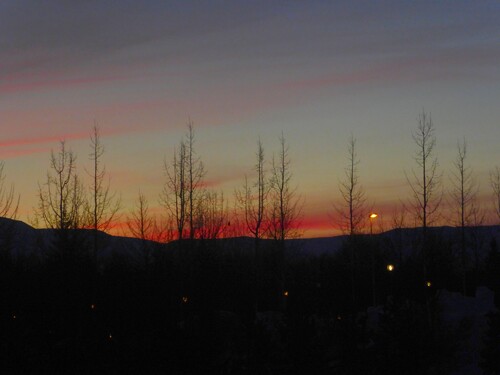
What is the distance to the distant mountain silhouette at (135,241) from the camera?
3590 cm

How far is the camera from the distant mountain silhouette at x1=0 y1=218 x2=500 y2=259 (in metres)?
35.9

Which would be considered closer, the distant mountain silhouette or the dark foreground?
the dark foreground

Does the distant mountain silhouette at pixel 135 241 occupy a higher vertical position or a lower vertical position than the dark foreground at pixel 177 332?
higher

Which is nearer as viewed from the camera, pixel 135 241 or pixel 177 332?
pixel 177 332

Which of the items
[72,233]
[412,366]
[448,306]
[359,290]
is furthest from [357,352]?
[359,290]

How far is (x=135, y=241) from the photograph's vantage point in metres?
85.2

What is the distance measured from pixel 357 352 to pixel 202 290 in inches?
240

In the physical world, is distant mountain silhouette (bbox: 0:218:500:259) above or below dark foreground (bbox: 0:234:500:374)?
above

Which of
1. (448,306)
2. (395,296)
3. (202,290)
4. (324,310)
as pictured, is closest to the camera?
(395,296)

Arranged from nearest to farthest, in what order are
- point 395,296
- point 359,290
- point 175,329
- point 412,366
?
point 175,329, point 412,366, point 395,296, point 359,290

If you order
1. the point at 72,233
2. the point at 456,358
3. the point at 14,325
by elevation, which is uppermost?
Answer: the point at 72,233

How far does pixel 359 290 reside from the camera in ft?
168

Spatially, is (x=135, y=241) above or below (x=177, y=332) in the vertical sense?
above

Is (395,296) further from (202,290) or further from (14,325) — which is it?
(14,325)
